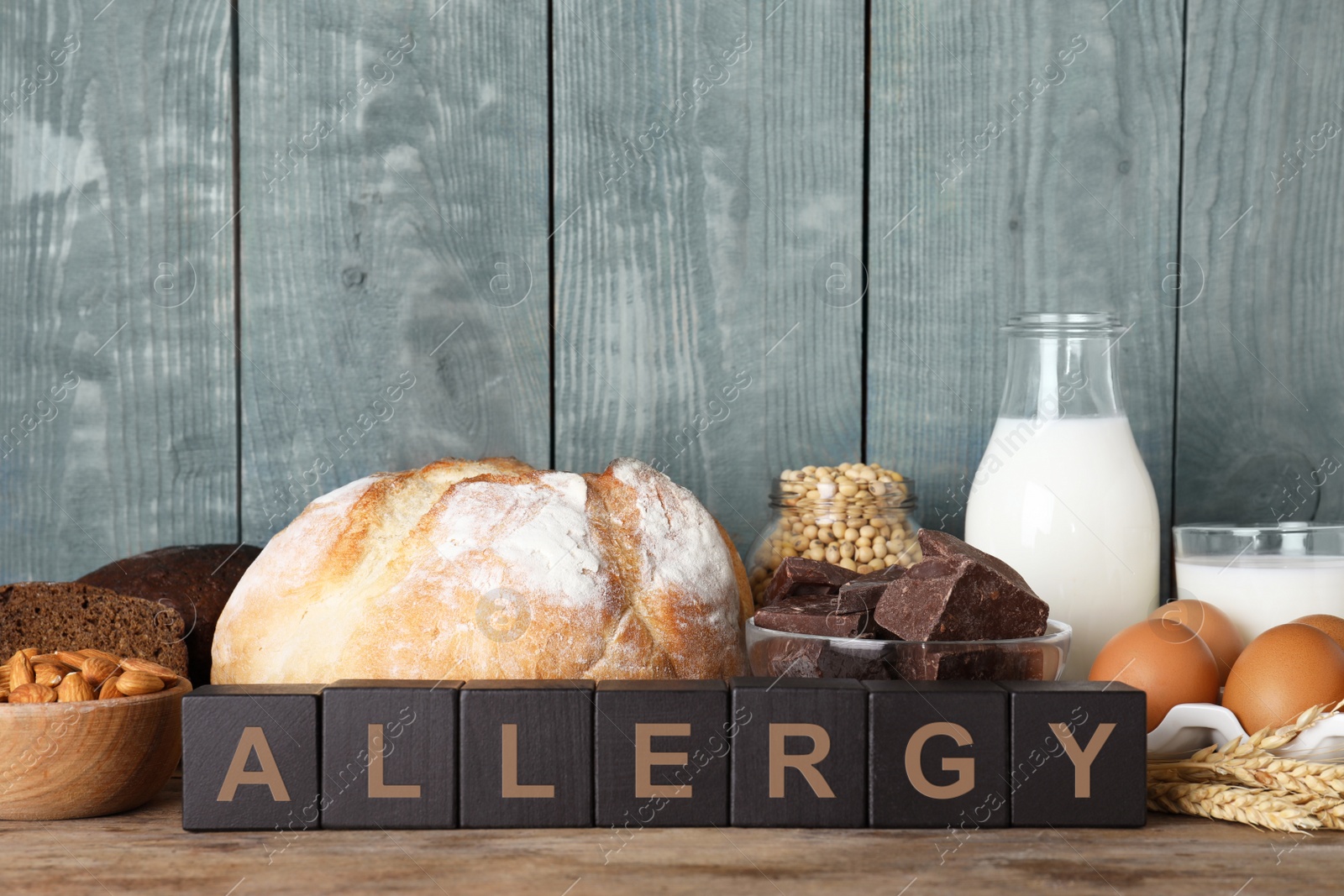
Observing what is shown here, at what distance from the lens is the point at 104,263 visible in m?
1.27

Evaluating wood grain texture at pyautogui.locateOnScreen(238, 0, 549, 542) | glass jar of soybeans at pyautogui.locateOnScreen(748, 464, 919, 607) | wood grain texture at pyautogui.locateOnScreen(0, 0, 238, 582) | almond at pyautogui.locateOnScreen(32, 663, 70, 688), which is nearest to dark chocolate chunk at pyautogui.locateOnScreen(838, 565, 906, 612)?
glass jar of soybeans at pyautogui.locateOnScreen(748, 464, 919, 607)

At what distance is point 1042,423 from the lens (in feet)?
3.66

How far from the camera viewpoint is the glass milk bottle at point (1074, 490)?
1087 millimetres

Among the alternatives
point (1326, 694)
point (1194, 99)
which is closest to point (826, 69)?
point (1194, 99)

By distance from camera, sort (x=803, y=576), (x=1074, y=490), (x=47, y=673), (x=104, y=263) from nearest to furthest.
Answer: (x=47, y=673) → (x=803, y=576) → (x=1074, y=490) → (x=104, y=263)

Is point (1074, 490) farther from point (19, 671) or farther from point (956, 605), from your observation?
point (19, 671)

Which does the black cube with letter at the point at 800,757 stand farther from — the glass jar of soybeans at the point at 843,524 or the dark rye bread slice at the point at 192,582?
the dark rye bread slice at the point at 192,582

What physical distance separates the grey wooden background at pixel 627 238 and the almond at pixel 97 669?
402mm

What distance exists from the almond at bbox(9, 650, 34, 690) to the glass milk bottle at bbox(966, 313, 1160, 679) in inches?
35.2

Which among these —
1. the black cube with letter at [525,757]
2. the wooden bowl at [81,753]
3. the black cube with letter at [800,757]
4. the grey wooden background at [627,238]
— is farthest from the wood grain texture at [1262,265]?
the wooden bowl at [81,753]

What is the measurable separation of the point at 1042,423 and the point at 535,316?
59 cm

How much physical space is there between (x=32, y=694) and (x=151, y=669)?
87 millimetres

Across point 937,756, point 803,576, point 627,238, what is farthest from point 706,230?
point 937,756

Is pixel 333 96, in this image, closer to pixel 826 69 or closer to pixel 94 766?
pixel 826 69
